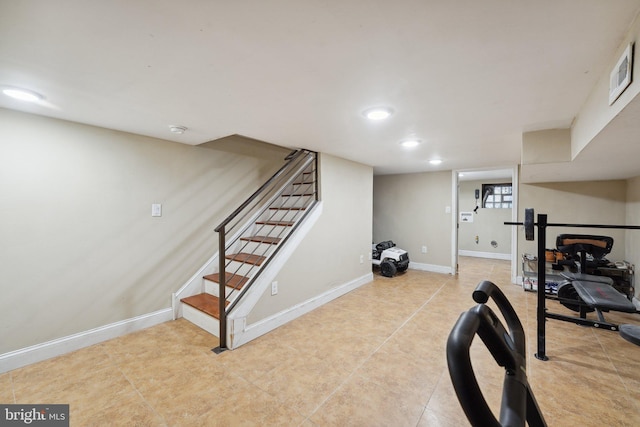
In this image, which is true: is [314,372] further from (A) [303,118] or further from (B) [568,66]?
(B) [568,66]

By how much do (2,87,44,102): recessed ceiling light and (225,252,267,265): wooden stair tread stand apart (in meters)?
1.93

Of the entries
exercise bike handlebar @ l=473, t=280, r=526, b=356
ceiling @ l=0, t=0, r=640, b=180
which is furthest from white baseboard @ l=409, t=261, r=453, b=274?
exercise bike handlebar @ l=473, t=280, r=526, b=356

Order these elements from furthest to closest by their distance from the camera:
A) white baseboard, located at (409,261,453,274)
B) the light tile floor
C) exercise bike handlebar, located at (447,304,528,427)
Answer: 1. white baseboard, located at (409,261,453,274)
2. the light tile floor
3. exercise bike handlebar, located at (447,304,528,427)

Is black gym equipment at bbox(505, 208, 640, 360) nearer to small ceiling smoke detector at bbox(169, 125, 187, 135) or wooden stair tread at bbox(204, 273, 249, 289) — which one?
wooden stair tread at bbox(204, 273, 249, 289)

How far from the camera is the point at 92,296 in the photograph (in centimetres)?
237

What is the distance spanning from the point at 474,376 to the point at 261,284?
A: 2.36 m

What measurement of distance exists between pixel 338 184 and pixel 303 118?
163 centimetres

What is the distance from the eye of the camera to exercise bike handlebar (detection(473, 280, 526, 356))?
0.80 meters

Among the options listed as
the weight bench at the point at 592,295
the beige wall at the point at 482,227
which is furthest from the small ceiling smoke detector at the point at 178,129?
the beige wall at the point at 482,227

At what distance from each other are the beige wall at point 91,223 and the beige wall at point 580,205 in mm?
4629

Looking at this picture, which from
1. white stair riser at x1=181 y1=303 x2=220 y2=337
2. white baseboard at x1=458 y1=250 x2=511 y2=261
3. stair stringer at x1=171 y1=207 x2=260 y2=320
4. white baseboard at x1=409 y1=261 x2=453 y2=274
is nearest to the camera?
white stair riser at x1=181 y1=303 x2=220 y2=337

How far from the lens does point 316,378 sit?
75.3 inches

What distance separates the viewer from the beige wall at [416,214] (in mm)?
4938

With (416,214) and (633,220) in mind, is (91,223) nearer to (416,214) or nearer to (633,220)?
(416,214)
